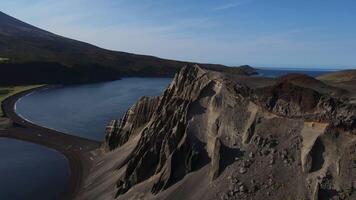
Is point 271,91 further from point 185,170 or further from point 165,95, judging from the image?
point 165,95

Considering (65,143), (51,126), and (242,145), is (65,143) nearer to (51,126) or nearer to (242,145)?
(51,126)

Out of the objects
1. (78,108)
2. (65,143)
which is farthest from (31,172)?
(78,108)

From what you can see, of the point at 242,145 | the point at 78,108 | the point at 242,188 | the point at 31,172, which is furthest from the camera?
the point at 78,108

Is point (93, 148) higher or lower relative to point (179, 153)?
lower

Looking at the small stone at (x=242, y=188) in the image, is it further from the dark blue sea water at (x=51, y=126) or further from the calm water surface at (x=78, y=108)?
the calm water surface at (x=78, y=108)

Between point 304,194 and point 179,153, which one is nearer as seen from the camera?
point 304,194

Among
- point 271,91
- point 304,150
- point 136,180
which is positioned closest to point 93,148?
point 136,180
